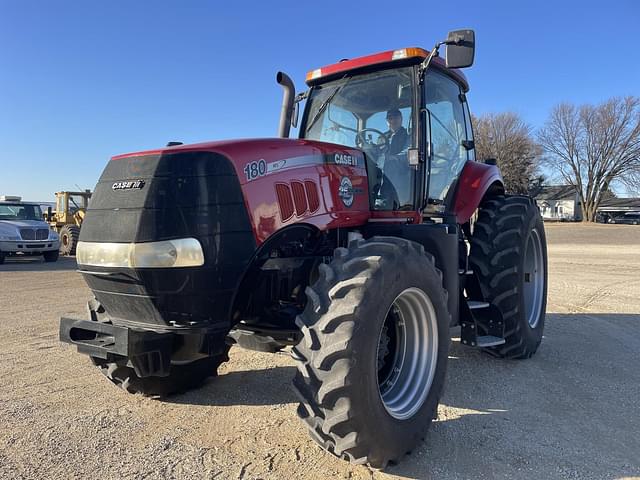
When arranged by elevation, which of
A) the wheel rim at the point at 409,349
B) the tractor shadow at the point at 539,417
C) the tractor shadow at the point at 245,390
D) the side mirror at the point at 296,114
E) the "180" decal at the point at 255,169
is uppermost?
the side mirror at the point at 296,114

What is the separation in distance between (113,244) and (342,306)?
134 centimetres

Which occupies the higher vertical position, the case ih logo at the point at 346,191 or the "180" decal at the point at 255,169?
the "180" decal at the point at 255,169

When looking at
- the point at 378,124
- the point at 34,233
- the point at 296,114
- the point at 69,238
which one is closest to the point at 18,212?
the point at 34,233

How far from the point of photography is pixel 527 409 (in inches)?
148

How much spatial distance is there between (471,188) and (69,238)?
17301 mm

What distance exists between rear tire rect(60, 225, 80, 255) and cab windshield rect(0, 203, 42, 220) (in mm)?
1303

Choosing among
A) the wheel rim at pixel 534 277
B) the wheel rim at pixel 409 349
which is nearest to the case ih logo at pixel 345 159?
the wheel rim at pixel 409 349

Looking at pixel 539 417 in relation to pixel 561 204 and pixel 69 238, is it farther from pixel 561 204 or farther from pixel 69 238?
pixel 561 204

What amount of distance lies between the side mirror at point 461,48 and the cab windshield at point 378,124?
1.78ft

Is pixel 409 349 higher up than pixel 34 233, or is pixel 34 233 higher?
pixel 34 233

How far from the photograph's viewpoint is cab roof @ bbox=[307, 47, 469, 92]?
4.11m

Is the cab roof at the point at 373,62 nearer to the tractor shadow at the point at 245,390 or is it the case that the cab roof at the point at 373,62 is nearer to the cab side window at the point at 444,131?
the cab side window at the point at 444,131

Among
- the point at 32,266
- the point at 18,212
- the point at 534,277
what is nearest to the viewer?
the point at 534,277

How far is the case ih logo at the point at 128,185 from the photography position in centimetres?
285
